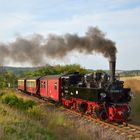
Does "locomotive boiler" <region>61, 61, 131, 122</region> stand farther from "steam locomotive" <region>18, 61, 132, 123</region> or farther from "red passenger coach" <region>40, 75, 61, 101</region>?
"red passenger coach" <region>40, 75, 61, 101</region>

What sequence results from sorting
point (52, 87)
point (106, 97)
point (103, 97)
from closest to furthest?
point (103, 97)
point (106, 97)
point (52, 87)

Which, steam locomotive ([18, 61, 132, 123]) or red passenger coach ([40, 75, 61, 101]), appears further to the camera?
red passenger coach ([40, 75, 61, 101])

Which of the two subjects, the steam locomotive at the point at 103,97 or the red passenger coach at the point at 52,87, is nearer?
the steam locomotive at the point at 103,97

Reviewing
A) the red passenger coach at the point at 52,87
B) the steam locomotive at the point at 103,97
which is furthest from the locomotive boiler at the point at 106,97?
the red passenger coach at the point at 52,87

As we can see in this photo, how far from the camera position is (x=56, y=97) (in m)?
28.0

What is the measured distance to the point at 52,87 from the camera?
96.9 ft

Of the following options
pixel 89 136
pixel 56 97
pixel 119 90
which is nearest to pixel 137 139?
pixel 89 136

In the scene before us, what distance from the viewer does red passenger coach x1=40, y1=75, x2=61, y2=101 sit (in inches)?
1080

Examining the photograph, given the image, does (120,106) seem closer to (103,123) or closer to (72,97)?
(103,123)

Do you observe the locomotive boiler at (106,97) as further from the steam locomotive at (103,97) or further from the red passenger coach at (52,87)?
the red passenger coach at (52,87)

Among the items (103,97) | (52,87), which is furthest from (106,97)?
(52,87)

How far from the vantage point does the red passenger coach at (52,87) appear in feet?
90.0

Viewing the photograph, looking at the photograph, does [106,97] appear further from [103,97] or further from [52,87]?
[52,87]

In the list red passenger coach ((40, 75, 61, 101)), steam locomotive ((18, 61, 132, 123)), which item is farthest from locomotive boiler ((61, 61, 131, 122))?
red passenger coach ((40, 75, 61, 101))
